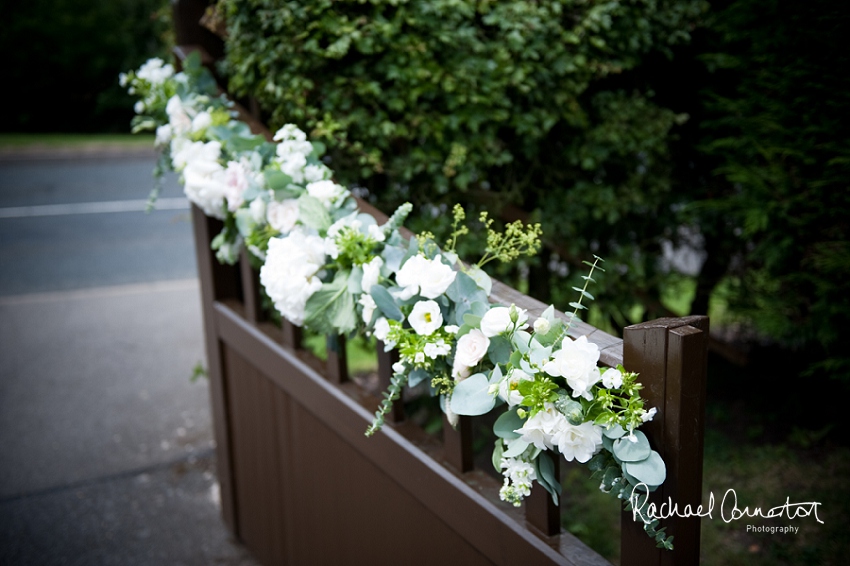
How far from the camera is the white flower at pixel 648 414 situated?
111cm

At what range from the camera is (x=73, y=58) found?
15539 mm

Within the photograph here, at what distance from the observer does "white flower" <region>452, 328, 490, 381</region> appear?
49.9 inches

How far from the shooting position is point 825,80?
250 centimetres

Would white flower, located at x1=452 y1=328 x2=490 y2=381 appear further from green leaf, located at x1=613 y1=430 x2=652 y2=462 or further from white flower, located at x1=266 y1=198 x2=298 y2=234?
white flower, located at x1=266 y1=198 x2=298 y2=234

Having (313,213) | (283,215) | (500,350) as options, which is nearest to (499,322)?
(500,350)

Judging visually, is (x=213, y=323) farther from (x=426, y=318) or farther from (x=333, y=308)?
(x=426, y=318)

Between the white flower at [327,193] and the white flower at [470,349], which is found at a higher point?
the white flower at [327,193]

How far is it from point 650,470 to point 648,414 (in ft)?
0.28

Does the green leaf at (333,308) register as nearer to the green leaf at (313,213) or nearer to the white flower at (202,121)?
the green leaf at (313,213)

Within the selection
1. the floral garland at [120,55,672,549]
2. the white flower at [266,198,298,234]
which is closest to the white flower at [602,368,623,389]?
the floral garland at [120,55,672,549]

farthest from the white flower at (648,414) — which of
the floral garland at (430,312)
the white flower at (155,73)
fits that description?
the white flower at (155,73)

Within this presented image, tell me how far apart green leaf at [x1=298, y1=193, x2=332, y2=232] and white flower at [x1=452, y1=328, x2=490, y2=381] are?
0.55 metres

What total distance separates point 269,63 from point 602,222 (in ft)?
5.59

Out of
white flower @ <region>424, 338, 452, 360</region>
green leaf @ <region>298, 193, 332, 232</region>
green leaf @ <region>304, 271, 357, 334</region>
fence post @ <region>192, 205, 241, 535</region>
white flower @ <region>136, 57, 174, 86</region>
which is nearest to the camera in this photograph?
white flower @ <region>424, 338, 452, 360</region>
